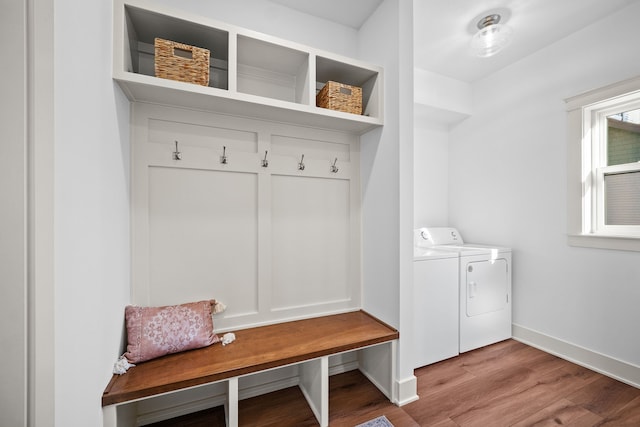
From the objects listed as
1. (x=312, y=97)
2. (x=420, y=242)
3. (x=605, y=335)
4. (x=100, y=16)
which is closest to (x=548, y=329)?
(x=605, y=335)

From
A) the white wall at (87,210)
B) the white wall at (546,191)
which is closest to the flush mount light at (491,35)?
the white wall at (546,191)

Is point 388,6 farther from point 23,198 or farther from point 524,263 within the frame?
point 524,263

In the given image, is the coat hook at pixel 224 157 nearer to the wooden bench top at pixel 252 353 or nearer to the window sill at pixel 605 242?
the wooden bench top at pixel 252 353

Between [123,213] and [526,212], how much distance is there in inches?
127

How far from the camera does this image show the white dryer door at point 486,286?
2.33 meters

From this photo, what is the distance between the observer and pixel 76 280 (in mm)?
830

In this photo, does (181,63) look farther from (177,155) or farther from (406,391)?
(406,391)

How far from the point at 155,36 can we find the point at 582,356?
3821 millimetres

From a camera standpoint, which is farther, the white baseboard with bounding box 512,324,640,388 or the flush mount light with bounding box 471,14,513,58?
the flush mount light with bounding box 471,14,513,58

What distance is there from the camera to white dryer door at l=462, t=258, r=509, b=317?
233 centimetres

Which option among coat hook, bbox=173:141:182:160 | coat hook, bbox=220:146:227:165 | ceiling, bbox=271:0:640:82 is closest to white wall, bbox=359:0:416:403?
ceiling, bbox=271:0:640:82

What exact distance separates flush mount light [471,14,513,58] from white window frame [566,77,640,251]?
2.52 feet

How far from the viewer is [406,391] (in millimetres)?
1711

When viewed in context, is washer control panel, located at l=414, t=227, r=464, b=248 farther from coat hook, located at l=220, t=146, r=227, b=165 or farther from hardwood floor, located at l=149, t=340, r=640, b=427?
coat hook, located at l=220, t=146, r=227, b=165
